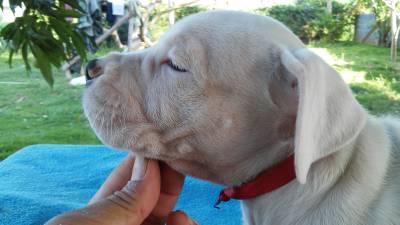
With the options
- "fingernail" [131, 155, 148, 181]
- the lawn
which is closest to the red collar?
"fingernail" [131, 155, 148, 181]

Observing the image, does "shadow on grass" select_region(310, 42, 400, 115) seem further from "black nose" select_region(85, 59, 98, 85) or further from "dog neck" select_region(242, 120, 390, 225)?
"black nose" select_region(85, 59, 98, 85)

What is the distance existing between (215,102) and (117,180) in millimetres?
390

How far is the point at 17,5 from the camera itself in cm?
132

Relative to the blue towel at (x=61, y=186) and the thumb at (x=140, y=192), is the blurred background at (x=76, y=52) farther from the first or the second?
the blue towel at (x=61, y=186)

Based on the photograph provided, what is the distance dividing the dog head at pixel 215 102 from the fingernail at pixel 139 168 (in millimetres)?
38

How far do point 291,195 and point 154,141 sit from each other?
0.38 metres

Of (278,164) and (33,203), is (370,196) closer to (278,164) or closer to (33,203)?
(278,164)

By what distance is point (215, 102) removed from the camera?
124 centimetres

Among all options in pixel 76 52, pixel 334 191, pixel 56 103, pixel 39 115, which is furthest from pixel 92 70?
pixel 56 103

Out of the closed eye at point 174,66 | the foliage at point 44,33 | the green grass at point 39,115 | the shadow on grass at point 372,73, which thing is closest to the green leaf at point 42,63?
the foliage at point 44,33

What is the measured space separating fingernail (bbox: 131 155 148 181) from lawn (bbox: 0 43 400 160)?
6.46 ft

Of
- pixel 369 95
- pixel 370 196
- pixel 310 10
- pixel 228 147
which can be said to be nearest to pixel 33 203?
pixel 228 147

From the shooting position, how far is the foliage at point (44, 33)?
50.8 inches

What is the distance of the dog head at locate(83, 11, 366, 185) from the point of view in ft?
4.04
